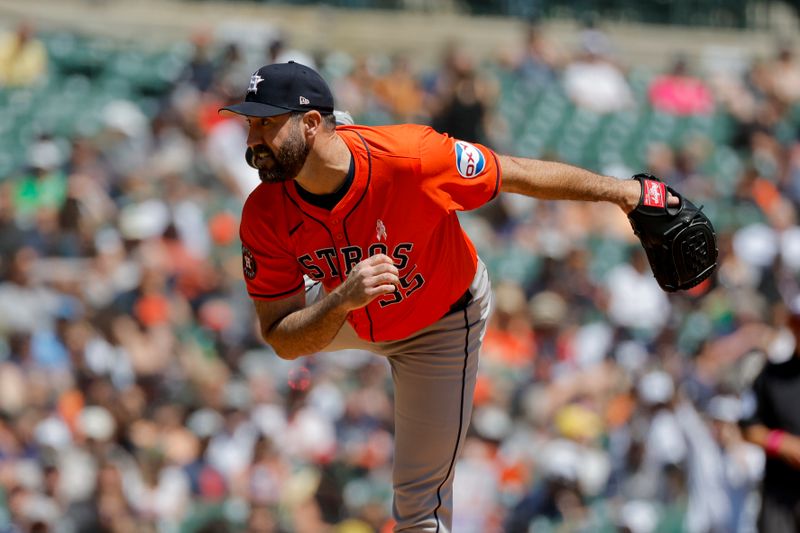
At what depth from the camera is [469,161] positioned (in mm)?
4414

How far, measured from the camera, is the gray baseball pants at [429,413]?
15.6 feet

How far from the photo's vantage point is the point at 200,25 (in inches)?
553

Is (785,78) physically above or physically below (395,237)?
below

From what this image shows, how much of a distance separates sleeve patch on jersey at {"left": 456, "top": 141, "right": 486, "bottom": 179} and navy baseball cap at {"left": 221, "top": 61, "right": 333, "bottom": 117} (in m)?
0.51

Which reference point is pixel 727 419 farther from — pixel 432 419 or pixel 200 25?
A: pixel 200 25

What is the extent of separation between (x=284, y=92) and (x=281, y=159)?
22 centimetres

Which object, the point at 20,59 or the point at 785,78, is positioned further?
the point at 785,78

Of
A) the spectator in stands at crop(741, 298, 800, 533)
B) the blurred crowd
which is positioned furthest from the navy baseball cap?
the blurred crowd

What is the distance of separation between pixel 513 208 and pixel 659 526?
3873 millimetres

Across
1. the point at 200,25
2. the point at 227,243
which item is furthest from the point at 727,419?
the point at 200,25

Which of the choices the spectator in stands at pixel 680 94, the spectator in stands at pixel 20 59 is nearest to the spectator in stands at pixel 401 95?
the spectator in stands at pixel 680 94

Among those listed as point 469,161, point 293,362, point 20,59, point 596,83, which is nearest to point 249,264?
point 469,161

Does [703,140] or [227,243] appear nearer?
[227,243]

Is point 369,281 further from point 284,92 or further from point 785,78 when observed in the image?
point 785,78
